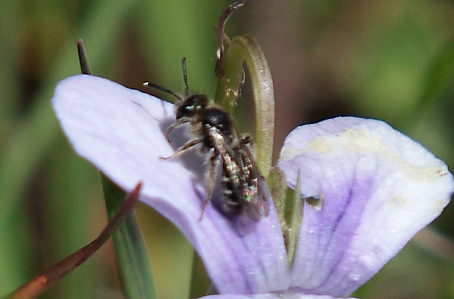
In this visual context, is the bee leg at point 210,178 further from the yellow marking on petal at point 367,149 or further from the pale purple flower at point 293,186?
the yellow marking on petal at point 367,149

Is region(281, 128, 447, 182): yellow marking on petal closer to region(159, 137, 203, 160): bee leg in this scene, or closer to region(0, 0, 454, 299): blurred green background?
region(159, 137, 203, 160): bee leg

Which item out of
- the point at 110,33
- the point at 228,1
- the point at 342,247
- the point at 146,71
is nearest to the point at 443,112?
the point at 228,1

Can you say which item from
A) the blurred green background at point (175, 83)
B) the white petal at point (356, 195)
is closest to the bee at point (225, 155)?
the white petal at point (356, 195)

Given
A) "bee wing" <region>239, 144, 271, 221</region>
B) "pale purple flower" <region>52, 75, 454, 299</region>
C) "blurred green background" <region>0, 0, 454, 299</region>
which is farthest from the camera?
"blurred green background" <region>0, 0, 454, 299</region>

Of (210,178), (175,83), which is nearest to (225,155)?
(210,178)

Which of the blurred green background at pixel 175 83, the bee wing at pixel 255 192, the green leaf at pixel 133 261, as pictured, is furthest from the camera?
the blurred green background at pixel 175 83

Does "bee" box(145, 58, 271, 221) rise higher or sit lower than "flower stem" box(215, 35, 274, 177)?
lower

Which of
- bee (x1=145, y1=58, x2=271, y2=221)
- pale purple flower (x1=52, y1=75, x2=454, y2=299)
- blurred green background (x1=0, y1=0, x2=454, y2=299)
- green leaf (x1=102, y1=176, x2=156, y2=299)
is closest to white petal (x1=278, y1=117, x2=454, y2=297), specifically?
pale purple flower (x1=52, y1=75, x2=454, y2=299)
